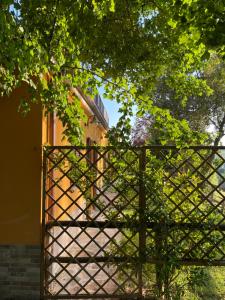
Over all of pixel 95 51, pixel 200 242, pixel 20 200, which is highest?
pixel 95 51

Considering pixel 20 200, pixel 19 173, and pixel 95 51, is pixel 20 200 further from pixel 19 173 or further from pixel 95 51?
pixel 95 51

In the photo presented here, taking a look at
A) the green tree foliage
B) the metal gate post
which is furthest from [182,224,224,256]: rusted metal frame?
the green tree foliage

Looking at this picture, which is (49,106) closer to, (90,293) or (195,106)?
(90,293)

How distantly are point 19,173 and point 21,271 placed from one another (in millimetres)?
1337

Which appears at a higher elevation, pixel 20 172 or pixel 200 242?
pixel 20 172

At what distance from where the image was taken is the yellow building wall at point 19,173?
5523 millimetres

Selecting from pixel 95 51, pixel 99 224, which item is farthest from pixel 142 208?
pixel 95 51

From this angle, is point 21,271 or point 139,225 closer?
point 139,225

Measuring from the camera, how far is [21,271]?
554cm

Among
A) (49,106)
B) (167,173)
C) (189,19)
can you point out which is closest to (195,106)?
(167,173)

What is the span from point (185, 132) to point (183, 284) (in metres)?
2.10

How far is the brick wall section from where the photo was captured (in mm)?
5516

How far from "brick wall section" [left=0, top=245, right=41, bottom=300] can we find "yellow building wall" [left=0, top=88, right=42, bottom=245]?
0.13m

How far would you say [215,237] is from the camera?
5422 mm
